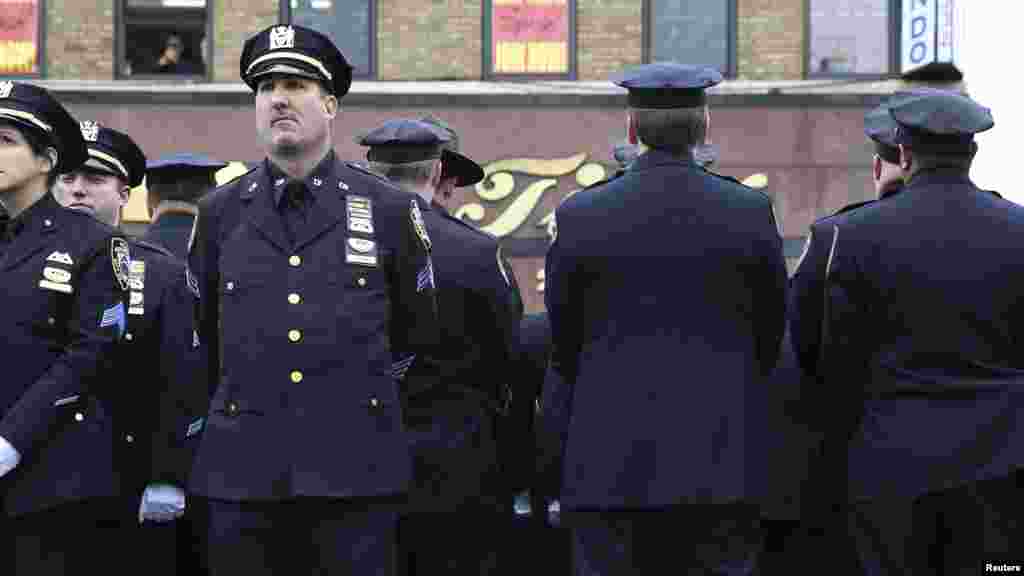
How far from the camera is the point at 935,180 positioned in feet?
16.9

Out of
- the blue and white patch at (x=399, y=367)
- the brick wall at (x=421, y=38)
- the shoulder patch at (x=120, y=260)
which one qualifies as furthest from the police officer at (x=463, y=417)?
the brick wall at (x=421, y=38)

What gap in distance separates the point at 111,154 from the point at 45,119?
142 centimetres

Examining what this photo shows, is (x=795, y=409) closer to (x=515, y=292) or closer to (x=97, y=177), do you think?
(x=515, y=292)

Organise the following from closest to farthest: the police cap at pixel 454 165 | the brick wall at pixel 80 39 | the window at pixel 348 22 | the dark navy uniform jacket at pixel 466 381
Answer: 1. the dark navy uniform jacket at pixel 466 381
2. the police cap at pixel 454 165
3. the brick wall at pixel 80 39
4. the window at pixel 348 22

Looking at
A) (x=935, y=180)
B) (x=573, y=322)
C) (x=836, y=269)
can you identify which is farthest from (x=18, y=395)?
(x=935, y=180)

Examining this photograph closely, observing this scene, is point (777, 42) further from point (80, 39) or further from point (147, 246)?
point (147, 246)

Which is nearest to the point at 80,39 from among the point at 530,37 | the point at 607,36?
the point at 530,37

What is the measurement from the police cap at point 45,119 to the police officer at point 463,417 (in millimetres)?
1214

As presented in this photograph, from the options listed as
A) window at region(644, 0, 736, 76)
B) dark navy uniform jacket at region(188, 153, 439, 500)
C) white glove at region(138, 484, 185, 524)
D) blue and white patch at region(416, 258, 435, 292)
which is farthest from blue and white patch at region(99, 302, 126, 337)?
window at region(644, 0, 736, 76)

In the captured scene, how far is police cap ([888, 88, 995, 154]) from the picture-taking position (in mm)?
5137

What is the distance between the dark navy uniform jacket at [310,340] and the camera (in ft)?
15.1

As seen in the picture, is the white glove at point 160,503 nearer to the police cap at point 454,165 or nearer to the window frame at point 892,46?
the police cap at point 454,165

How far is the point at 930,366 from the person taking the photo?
493 cm

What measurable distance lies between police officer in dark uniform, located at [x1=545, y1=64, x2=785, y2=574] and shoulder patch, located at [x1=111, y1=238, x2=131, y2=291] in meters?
1.47
